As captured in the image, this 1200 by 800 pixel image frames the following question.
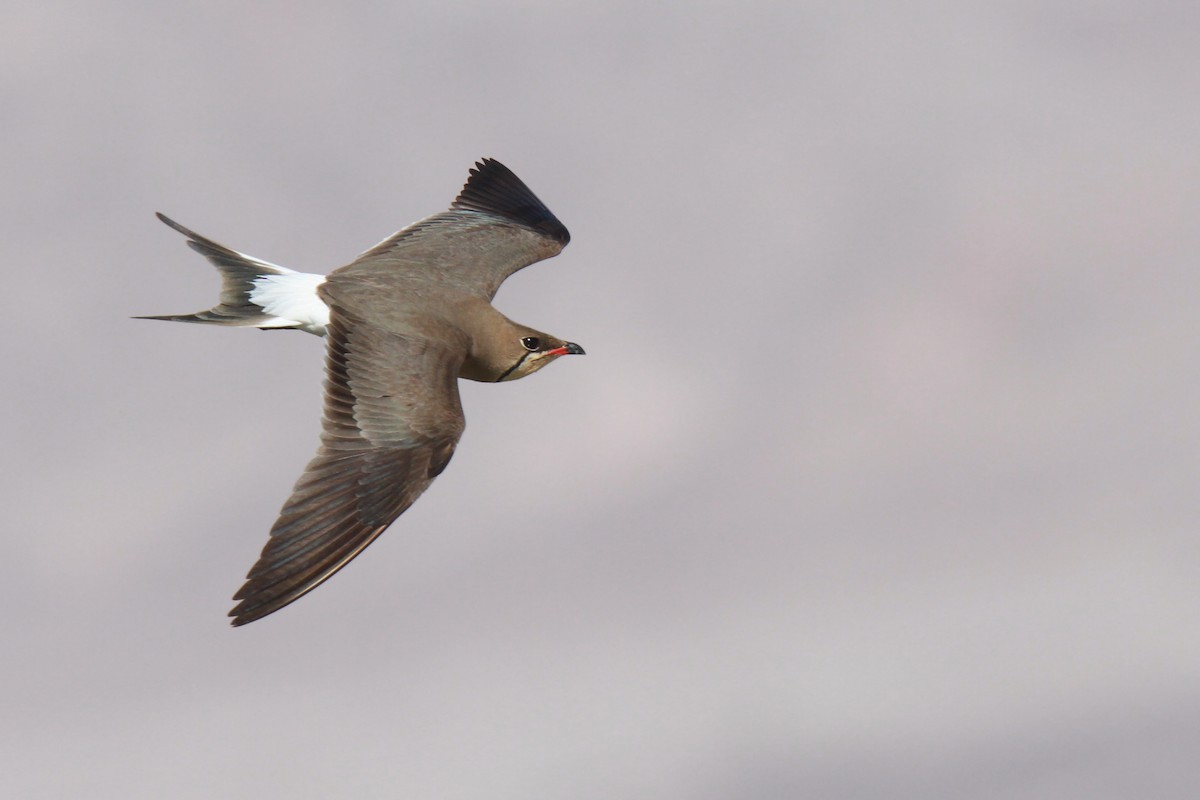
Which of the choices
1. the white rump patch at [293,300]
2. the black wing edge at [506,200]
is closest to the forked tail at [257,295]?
the white rump patch at [293,300]

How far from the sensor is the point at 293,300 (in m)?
10.9

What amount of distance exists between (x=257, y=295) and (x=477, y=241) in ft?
8.23

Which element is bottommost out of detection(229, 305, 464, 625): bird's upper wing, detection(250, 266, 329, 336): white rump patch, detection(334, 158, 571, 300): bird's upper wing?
detection(229, 305, 464, 625): bird's upper wing

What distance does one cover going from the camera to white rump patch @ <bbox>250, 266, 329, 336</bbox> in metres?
10.7

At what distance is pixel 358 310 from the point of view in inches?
407

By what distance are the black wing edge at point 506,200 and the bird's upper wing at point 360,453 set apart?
12.5 feet

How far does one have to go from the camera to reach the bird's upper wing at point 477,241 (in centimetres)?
1181

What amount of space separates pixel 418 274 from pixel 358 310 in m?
1.39

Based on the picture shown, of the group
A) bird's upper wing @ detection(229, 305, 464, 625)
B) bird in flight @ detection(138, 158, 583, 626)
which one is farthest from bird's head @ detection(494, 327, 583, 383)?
bird's upper wing @ detection(229, 305, 464, 625)

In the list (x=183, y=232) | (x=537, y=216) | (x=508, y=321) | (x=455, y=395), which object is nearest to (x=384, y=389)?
(x=455, y=395)

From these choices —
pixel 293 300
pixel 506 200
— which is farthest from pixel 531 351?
pixel 506 200

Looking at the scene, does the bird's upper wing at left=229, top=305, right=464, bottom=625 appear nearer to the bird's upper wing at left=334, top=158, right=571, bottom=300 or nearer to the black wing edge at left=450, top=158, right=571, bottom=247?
the bird's upper wing at left=334, top=158, right=571, bottom=300

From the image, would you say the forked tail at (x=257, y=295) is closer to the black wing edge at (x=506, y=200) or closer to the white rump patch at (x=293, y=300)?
the white rump patch at (x=293, y=300)

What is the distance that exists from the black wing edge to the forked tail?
9.58 feet
